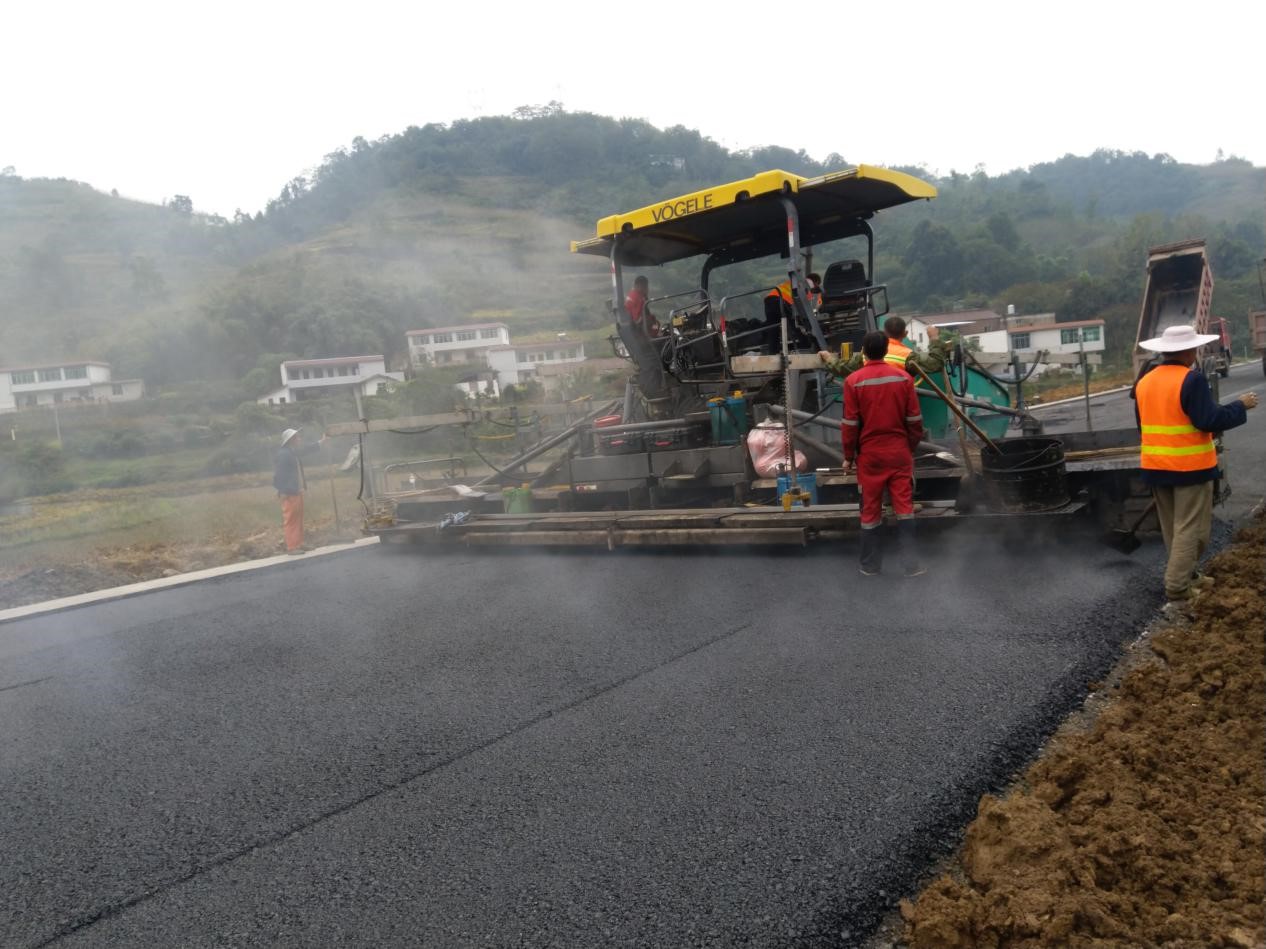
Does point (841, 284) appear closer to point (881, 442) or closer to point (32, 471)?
point (881, 442)

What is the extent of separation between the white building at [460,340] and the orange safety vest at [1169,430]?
2003 inches

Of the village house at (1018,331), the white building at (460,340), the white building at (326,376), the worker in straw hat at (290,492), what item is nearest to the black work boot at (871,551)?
the worker in straw hat at (290,492)

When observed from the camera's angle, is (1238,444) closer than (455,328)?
Yes

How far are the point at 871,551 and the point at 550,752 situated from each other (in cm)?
283

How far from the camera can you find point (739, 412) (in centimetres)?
749

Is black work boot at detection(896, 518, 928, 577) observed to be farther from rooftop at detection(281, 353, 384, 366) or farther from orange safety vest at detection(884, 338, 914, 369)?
rooftop at detection(281, 353, 384, 366)

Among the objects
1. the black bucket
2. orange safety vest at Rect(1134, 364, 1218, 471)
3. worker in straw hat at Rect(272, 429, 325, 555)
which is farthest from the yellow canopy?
worker in straw hat at Rect(272, 429, 325, 555)

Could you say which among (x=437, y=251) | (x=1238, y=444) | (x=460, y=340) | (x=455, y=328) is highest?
(x=437, y=251)

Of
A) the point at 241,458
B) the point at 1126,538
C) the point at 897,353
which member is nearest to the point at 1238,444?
the point at 1126,538

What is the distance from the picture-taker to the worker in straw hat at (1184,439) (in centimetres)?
439

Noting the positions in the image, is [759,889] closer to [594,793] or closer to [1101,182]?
[594,793]

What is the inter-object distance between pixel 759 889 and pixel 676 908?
0.22 meters

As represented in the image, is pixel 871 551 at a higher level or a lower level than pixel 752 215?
lower

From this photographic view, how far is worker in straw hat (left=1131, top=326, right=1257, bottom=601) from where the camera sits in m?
4.39
